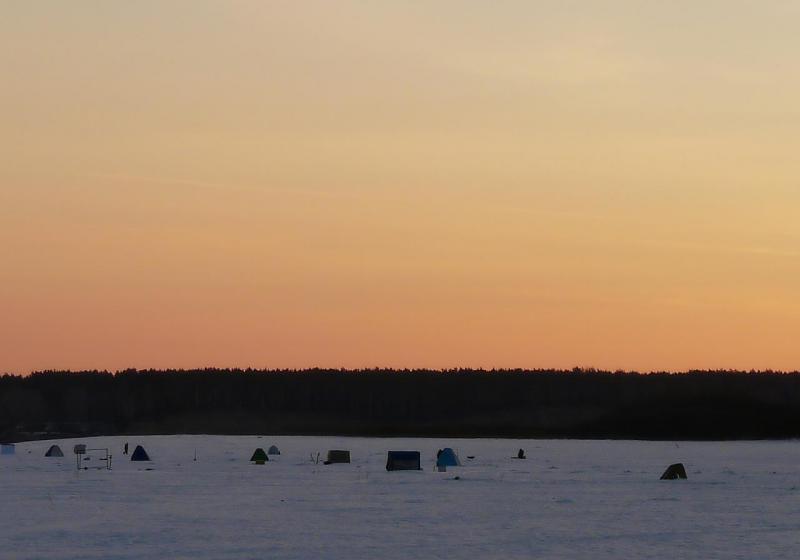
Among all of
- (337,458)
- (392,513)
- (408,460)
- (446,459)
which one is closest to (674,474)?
(446,459)

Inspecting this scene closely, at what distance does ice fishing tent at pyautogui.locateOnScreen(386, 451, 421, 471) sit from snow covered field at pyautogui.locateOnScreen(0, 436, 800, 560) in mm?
835

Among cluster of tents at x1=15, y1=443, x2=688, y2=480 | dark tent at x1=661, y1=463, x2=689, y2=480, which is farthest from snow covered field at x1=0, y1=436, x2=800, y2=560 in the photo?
cluster of tents at x1=15, y1=443, x2=688, y2=480

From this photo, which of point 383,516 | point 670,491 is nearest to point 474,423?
point 670,491

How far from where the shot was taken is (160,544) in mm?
32969

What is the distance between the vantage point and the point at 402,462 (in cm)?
6856

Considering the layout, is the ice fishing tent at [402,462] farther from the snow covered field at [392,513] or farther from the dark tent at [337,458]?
the dark tent at [337,458]

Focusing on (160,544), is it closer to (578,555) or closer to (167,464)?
(578,555)

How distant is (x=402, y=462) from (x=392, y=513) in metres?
27.0

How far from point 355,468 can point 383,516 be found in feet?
98.8

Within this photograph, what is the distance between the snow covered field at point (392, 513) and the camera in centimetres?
3241

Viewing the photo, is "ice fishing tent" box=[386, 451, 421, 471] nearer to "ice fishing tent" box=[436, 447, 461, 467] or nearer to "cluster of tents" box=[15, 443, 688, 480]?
"cluster of tents" box=[15, 443, 688, 480]

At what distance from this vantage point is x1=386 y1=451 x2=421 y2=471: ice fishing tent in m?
67.8

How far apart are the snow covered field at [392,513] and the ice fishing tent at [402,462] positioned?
0.84 metres

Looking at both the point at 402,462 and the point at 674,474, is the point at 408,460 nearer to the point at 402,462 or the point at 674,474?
Answer: the point at 402,462
